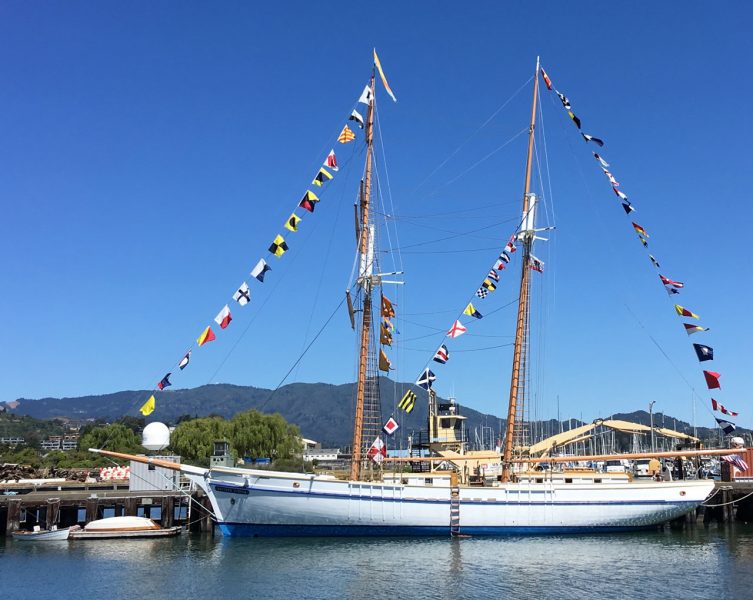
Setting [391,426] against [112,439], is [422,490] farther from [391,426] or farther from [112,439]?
[112,439]

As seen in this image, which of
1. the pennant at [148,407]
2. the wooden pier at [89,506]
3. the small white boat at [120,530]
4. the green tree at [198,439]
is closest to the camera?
the pennant at [148,407]

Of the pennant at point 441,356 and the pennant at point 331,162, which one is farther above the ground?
the pennant at point 331,162

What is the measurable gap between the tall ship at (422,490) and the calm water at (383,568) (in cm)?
135

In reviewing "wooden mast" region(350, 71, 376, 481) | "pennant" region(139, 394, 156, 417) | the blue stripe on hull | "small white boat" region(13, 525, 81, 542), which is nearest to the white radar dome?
"small white boat" region(13, 525, 81, 542)

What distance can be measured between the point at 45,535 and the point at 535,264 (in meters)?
35.8

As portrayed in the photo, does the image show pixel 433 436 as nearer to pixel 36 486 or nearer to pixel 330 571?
pixel 36 486

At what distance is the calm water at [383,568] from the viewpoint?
28875 mm

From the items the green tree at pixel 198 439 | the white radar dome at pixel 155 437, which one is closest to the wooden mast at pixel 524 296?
the white radar dome at pixel 155 437

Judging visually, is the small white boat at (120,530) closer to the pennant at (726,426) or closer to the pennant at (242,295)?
the pennant at (242,295)

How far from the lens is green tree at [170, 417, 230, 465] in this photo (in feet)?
277

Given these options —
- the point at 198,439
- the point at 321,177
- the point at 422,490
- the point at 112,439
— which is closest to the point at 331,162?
the point at 321,177

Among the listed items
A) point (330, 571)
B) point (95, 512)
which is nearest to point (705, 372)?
point (330, 571)

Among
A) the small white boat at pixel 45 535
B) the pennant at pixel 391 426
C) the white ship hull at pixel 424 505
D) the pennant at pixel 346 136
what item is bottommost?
the small white boat at pixel 45 535

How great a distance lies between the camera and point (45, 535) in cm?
4297
